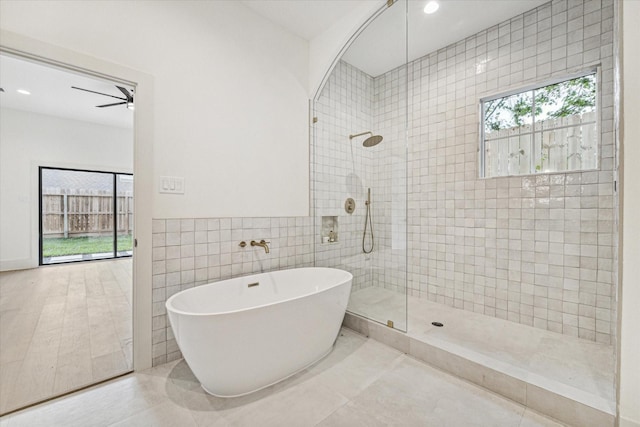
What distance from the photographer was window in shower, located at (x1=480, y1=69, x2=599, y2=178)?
212 cm

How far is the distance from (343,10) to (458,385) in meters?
3.06

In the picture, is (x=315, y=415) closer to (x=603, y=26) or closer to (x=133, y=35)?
(x=133, y=35)

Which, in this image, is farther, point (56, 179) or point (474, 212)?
point (56, 179)

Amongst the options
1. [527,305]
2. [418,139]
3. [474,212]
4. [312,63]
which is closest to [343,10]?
[312,63]

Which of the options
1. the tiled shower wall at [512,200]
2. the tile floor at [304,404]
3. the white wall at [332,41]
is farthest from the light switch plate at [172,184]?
the tiled shower wall at [512,200]

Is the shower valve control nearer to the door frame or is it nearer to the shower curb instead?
the shower curb

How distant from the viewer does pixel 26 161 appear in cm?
461

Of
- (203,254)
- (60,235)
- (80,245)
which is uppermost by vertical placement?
(203,254)

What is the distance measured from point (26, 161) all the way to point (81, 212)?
1.37 metres

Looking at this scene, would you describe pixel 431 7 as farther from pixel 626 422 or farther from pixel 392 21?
pixel 626 422

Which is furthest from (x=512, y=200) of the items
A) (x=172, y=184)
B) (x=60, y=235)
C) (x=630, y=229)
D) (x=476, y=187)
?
(x=60, y=235)

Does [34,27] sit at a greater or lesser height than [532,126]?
greater

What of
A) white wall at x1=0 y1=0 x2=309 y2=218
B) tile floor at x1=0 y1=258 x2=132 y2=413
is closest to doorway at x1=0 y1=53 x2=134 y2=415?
tile floor at x1=0 y1=258 x2=132 y2=413

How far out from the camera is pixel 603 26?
1.98 metres
